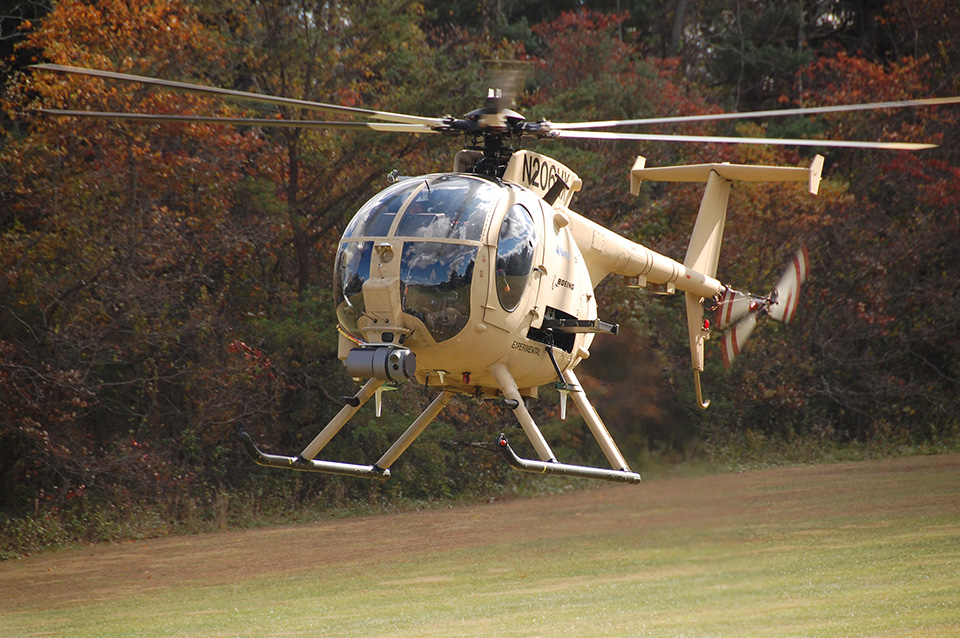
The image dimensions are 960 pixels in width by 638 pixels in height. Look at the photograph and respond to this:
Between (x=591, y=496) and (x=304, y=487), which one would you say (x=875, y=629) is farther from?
(x=304, y=487)

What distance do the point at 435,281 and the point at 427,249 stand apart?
0.21 m

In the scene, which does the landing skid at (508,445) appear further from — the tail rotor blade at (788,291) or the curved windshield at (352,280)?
the tail rotor blade at (788,291)

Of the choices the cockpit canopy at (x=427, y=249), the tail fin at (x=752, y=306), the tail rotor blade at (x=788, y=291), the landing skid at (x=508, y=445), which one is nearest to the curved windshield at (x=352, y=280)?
the cockpit canopy at (x=427, y=249)

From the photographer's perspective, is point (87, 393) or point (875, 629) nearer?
point (875, 629)

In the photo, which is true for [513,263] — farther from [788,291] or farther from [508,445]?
[788,291]

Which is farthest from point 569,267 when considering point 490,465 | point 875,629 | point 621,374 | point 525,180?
point 490,465

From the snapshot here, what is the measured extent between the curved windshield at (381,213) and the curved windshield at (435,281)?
0.26 meters

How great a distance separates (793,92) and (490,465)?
14.9m

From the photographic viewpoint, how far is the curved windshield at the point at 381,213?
261 inches

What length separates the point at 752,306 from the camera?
957cm

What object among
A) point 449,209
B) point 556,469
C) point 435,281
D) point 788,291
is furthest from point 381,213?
point 788,291

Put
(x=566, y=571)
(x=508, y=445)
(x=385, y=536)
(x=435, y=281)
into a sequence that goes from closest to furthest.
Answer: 1. (x=435, y=281)
2. (x=508, y=445)
3. (x=566, y=571)
4. (x=385, y=536)

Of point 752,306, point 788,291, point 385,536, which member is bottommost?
point 385,536

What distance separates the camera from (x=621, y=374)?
55.2 feet
